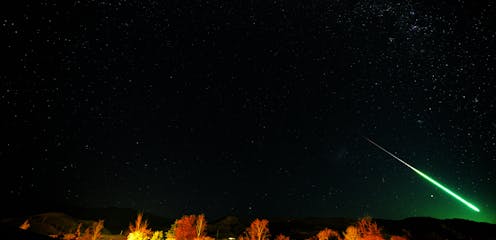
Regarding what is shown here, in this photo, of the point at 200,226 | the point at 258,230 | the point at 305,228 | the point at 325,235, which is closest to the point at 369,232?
the point at 325,235

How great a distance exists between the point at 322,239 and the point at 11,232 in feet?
171

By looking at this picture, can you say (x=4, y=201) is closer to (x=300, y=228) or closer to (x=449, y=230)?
(x=300, y=228)

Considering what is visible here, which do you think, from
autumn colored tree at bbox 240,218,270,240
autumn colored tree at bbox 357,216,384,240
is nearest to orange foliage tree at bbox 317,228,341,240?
autumn colored tree at bbox 357,216,384,240

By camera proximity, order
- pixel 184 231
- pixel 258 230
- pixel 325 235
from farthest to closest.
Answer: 1. pixel 325 235
2. pixel 258 230
3. pixel 184 231

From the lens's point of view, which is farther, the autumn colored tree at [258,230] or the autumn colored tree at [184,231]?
the autumn colored tree at [258,230]

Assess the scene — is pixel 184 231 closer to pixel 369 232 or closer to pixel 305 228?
pixel 369 232

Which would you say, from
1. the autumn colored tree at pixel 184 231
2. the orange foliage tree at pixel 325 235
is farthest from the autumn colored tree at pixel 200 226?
the orange foliage tree at pixel 325 235

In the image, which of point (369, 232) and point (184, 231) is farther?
point (369, 232)

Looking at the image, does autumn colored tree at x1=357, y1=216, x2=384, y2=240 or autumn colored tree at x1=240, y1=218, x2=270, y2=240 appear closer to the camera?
autumn colored tree at x1=357, y1=216, x2=384, y2=240

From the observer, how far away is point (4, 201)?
197250 mm

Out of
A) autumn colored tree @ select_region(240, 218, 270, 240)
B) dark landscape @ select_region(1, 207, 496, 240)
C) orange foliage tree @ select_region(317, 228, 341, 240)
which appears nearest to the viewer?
autumn colored tree @ select_region(240, 218, 270, 240)

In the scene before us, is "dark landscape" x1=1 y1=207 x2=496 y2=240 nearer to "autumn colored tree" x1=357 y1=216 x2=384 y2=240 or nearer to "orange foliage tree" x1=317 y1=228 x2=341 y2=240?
"orange foliage tree" x1=317 y1=228 x2=341 y2=240

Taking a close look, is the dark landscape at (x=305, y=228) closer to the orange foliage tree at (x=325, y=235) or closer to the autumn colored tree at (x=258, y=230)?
the orange foliage tree at (x=325, y=235)

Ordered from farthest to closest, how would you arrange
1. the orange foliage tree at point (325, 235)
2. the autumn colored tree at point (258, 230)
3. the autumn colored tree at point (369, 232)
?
1. the orange foliage tree at point (325, 235)
2. the autumn colored tree at point (258, 230)
3. the autumn colored tree at point (369, 232)
